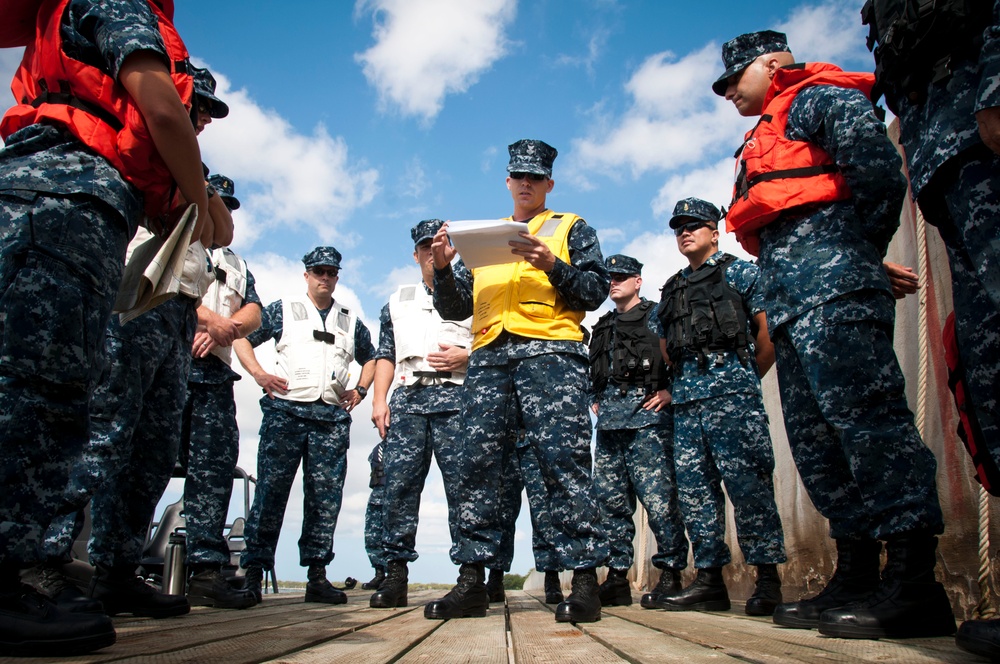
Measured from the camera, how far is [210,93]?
3.40 meters

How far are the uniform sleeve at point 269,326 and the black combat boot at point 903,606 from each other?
422 centimetres

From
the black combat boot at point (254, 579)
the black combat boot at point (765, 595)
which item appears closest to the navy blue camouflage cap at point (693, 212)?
the black combat boot at point (765, 595)

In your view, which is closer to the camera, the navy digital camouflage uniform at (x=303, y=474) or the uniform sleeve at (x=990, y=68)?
the uniform sleeve at (x=990, y=68)

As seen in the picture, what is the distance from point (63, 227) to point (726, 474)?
10.1ft

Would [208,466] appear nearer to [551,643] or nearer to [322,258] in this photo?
[322,258]

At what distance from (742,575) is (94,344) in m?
4.67

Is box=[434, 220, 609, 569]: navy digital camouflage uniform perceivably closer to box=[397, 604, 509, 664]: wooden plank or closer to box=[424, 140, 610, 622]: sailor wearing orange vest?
box=[424, 140, 610, 622]: sailor wearing orange vest

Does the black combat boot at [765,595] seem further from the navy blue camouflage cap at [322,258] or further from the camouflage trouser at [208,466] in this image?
the navy blue camouflage cap at [322,258]

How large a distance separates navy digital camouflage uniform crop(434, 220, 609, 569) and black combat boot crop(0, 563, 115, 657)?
1.55 metres

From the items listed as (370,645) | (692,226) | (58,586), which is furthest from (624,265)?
(58,586)

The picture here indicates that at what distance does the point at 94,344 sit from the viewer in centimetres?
176

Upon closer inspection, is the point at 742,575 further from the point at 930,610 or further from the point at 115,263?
the point at 115,263

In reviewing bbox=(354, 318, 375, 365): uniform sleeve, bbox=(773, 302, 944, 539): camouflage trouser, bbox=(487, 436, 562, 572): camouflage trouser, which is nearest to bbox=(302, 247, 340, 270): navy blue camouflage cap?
bbox=(354, 318, 375, 365): uniform sleeve

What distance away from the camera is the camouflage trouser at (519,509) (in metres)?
3.70
